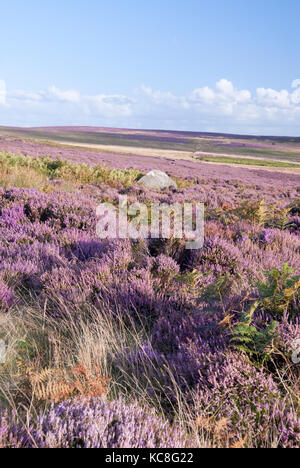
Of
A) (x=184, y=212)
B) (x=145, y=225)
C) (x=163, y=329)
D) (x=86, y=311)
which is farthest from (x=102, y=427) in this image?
(x=184, y=212)

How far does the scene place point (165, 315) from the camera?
2822 millimetres

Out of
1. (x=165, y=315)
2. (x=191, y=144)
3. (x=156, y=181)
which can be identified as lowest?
(x=165, y=315)

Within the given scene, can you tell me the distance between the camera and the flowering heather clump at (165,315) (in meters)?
1.56

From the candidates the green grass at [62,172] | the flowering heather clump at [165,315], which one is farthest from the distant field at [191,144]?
the flowering heather clump at [165,315]

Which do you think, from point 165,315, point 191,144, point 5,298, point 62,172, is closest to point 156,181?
point 62,172

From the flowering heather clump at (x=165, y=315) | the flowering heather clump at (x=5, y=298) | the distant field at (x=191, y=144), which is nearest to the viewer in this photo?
the flowering heather clump at (x=165, y=315)

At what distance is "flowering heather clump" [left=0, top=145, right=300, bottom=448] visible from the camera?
1558mm

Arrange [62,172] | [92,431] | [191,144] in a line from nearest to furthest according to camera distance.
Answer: [92,431]
[62,172]
[191,144]

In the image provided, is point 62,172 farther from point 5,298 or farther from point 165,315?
point 165,315

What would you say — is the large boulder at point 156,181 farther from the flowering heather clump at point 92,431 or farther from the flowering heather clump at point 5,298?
the flowering heather clump at point 92,431

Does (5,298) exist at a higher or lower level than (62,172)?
lower

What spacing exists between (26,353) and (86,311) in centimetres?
68

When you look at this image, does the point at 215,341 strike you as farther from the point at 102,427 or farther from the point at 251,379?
the point at 102,427

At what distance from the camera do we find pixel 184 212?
6957mm
